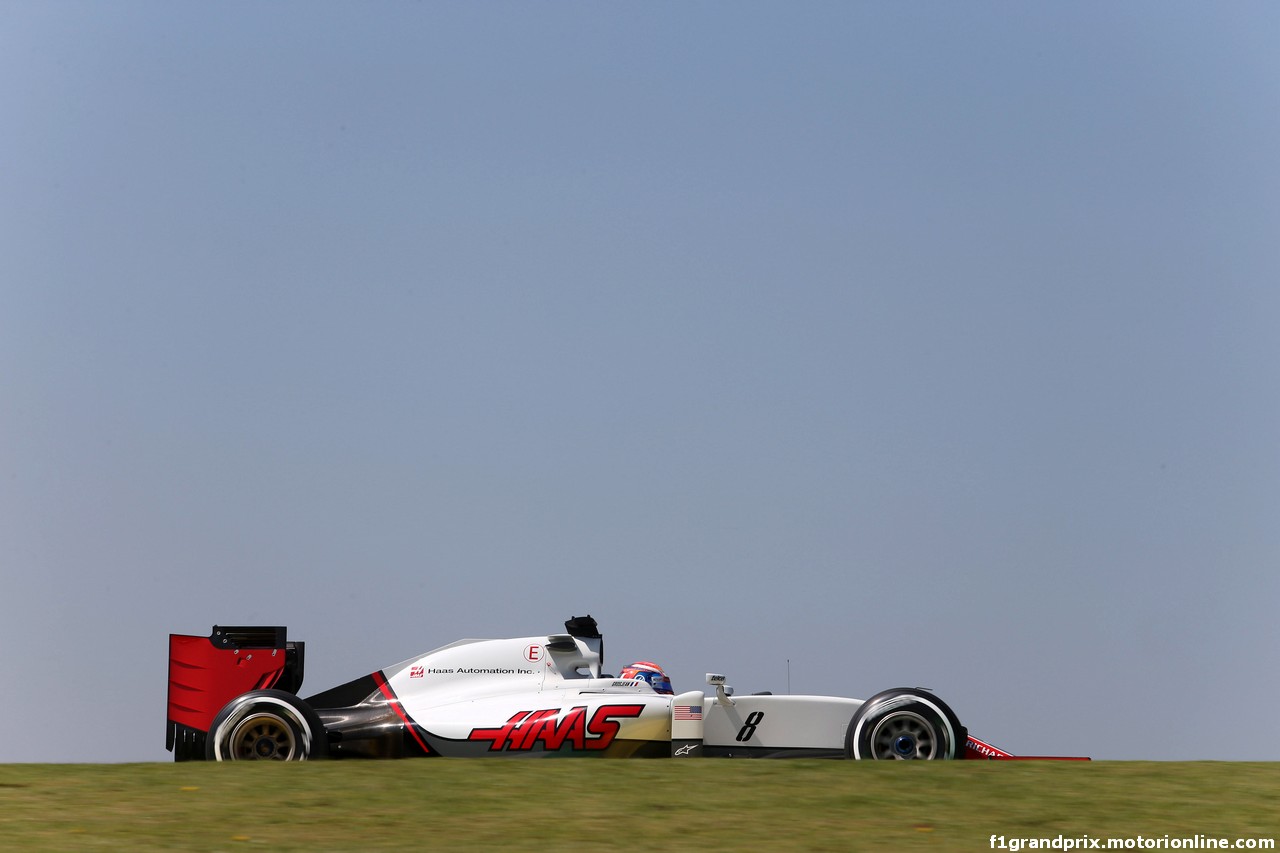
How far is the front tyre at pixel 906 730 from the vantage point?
33.6ft

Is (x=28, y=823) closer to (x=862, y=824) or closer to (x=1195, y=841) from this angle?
(x=862, y=824)

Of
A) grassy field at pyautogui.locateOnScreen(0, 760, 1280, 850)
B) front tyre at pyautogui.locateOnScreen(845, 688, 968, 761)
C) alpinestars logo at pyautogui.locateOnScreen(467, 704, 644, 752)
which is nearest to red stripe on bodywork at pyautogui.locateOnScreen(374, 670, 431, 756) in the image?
alpinestars logo at pyautogui.locateOnScreen(467, 704, 644, 752)

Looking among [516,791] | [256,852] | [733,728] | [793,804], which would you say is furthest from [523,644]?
[256,852]

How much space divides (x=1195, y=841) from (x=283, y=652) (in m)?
7.87

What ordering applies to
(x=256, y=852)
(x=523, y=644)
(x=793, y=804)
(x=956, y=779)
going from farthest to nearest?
(x=523, y=644), (x=956, y=779), (x=793, y=804), (x=256, y=852)

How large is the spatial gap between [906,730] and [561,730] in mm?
2830

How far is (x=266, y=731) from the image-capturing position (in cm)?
1057

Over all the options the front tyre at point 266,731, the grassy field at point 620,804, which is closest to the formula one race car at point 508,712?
the front tyre at point 266,731

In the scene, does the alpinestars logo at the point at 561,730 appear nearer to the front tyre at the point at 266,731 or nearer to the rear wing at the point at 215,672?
the front tyre at the point at 266,731

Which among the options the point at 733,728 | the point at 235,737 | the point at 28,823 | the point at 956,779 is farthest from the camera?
the point at 733,728

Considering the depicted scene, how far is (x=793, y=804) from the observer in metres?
7.93

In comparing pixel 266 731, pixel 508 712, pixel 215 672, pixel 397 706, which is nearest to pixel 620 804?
pixel 508 712

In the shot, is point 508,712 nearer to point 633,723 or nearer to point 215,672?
point 633,723

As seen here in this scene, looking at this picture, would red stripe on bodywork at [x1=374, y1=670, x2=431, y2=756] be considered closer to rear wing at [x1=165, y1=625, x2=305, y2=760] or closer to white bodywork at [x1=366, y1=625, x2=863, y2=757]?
white bodywork at [x1=366, y1=625, x2=863, y2=757]
